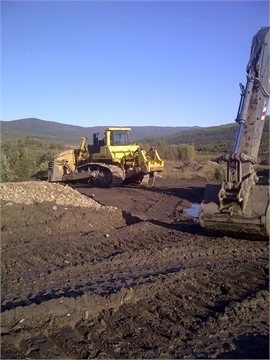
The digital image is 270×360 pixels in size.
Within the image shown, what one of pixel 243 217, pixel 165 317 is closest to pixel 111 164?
pixel 243 217

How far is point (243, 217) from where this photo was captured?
8.45 metres

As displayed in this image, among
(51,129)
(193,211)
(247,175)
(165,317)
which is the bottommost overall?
(193,211)

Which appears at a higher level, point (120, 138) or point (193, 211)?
point (120, 138)

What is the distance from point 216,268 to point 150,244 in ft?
7.09

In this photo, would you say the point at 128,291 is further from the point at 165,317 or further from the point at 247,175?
the point at 247,175

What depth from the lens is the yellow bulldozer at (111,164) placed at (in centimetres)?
2016

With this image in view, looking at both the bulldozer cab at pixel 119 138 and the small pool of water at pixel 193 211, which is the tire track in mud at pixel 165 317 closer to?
the small pool of water at pixel 193 211

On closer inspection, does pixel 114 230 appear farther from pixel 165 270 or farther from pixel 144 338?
pixel 144 338

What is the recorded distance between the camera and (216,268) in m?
7.17

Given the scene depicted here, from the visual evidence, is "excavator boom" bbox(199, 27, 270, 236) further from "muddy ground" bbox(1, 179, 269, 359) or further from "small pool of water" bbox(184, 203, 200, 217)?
"small pool of water" bbox(184, 203, 200, 217)

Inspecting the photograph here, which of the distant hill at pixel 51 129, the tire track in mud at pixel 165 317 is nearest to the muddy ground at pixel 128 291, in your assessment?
the tire track in mud at pixel 165 317

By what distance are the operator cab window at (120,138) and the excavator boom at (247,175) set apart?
11.9m

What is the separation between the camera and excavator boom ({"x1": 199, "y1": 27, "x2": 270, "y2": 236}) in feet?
28.0

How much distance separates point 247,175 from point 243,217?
0.88 meters
